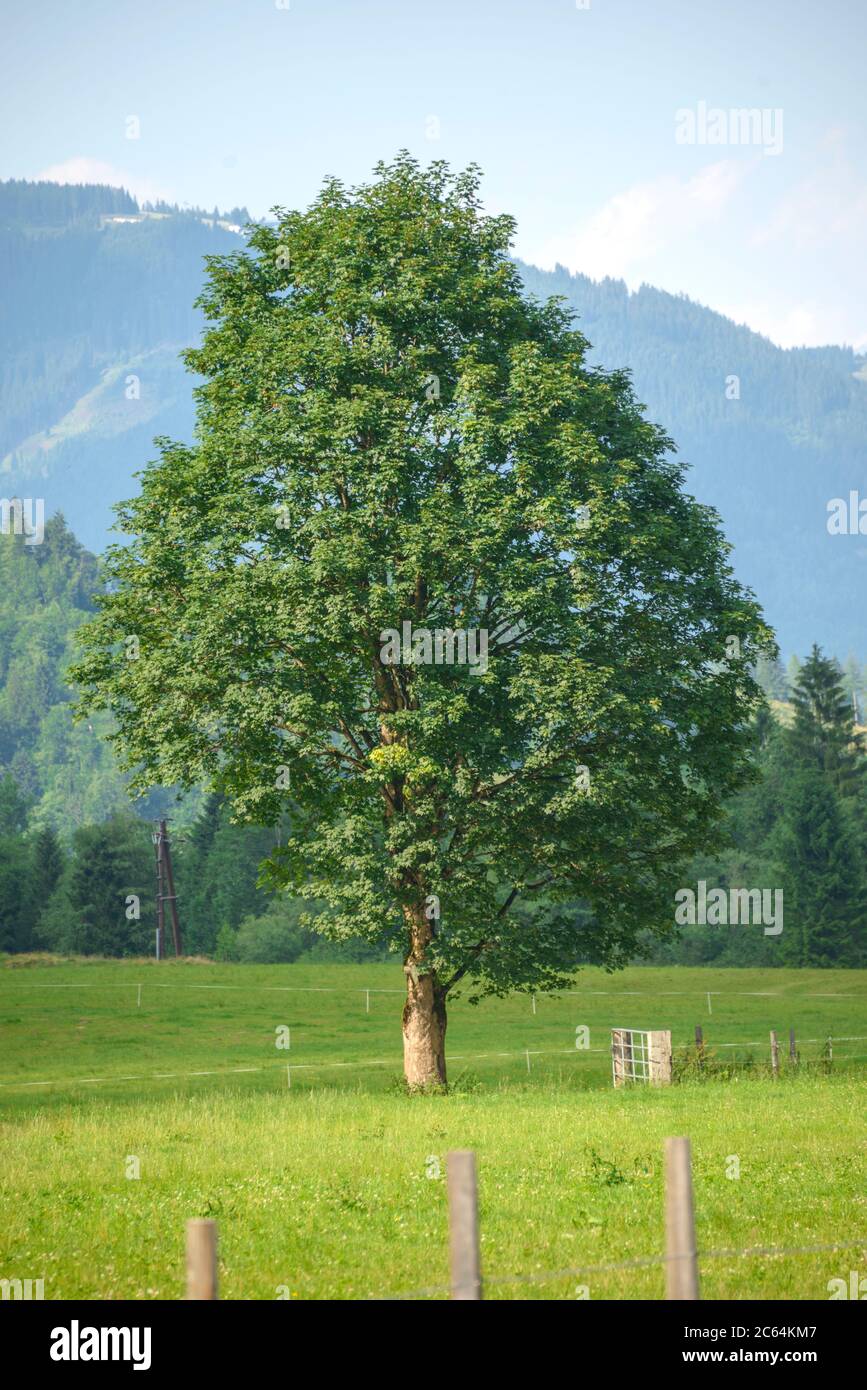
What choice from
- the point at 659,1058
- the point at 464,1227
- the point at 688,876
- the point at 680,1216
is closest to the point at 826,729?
the point at 688,876

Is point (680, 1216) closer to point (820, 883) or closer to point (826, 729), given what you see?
point (820, 883)

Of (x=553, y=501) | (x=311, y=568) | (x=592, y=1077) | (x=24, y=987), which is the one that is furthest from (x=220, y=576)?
(x=24, y=987)

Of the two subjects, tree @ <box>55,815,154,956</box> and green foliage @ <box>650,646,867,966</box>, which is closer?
green foliage @ <box>650,646,867,966</box>

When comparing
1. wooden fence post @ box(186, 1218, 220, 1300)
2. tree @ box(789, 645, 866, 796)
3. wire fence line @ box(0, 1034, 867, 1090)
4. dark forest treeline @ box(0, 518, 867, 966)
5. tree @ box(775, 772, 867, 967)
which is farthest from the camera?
tree @ box(789, 645, 866, 796)

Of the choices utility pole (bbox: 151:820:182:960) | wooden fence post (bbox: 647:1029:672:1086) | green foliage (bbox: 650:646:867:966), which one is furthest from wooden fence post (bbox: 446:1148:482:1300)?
green foliage (bbox: 650:646:867:966)

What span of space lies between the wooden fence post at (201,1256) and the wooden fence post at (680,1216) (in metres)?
3.25

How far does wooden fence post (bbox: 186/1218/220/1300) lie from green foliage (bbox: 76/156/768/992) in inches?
917

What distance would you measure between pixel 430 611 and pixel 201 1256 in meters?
27.4

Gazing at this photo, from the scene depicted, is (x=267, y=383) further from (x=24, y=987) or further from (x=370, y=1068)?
(x=24, y=987)

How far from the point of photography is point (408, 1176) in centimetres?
2111

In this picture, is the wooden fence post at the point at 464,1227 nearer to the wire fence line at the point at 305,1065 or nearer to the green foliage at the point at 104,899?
the wire fence line at the point at 305,1065

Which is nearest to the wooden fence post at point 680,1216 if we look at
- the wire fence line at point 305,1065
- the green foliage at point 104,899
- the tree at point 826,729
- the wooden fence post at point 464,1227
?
the wooden fence post at point 464,1227

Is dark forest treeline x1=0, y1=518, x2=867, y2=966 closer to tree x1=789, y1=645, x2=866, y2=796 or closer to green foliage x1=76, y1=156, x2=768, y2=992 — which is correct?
tree x1=789, y1=645, x2=866, y2=796

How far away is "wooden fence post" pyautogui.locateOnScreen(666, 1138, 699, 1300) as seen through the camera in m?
10.4
